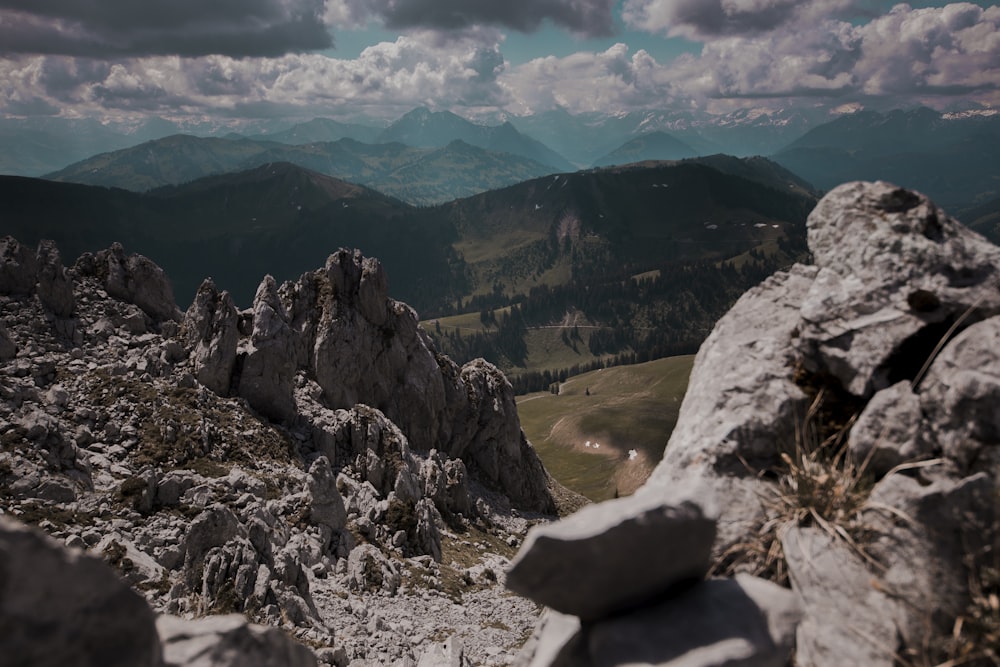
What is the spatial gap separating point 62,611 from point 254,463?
44.5 meters

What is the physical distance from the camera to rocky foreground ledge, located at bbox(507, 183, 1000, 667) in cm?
680

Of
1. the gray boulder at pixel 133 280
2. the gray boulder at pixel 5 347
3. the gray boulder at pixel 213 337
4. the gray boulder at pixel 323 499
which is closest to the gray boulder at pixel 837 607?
the gray boulder at pixel 323 499

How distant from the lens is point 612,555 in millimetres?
6953

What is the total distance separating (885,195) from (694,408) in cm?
551

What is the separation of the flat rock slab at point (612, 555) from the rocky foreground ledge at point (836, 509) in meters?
0.03

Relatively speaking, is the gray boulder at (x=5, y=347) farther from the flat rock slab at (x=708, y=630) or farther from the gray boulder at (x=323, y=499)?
the flat rock slab at (x=708, y=630)

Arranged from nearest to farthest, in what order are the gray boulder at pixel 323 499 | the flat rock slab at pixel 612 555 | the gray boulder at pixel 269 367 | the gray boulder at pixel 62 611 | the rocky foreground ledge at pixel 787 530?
the gray boulder at pixel 62 611, the rocky foreground ledge at pixel 787 530, the flat rock slab at pixel 612 555, the gray boulder at pixel 323 499, the gray boulder at pixel 269 367

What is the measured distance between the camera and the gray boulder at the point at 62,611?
5.16m

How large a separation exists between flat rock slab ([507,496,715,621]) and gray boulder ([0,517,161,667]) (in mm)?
4292

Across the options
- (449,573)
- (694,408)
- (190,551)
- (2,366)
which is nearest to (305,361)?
(2,366)

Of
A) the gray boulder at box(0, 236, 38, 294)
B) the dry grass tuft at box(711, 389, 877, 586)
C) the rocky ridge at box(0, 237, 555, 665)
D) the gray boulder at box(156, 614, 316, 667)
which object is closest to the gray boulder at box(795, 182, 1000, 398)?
the dry grass tuft at box(711, 389, 877, 586)

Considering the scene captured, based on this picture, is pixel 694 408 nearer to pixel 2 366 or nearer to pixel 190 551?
pixel 190 551

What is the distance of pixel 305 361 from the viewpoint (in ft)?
223

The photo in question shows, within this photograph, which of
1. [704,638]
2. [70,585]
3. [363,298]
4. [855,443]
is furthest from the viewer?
[363,298]
